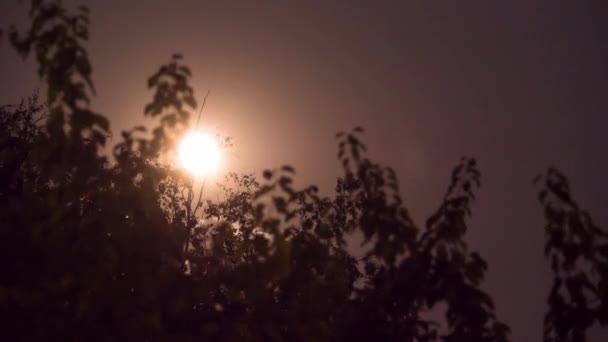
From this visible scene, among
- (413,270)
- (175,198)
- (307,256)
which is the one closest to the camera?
(413,270)

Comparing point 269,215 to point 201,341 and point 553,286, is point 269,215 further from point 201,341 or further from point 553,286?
point 553,286

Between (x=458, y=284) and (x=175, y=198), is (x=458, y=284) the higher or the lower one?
the lower one

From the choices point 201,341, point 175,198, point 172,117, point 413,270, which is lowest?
point 201,341

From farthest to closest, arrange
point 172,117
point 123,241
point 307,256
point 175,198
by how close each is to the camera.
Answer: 1. point 175,198
2. point 307,256
3. point 123,241
4. point 172,117

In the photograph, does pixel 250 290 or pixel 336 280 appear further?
pixel 336 280

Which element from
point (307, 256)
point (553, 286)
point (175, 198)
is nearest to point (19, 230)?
point (307, 256)

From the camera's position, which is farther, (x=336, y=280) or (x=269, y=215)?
(x=336, y=280)

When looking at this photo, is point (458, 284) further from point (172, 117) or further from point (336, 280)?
point (172, 117)

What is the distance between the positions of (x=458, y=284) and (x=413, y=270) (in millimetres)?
417

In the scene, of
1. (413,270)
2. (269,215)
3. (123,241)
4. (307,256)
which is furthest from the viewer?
(307,256)

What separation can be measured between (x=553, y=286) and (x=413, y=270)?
4.18 feet

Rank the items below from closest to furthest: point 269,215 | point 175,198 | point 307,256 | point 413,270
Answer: point 269,215
point 413,270
point 307,256
point 175,198

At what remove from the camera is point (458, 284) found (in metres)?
3.84

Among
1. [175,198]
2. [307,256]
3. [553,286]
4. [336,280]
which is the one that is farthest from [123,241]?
[175,198]
